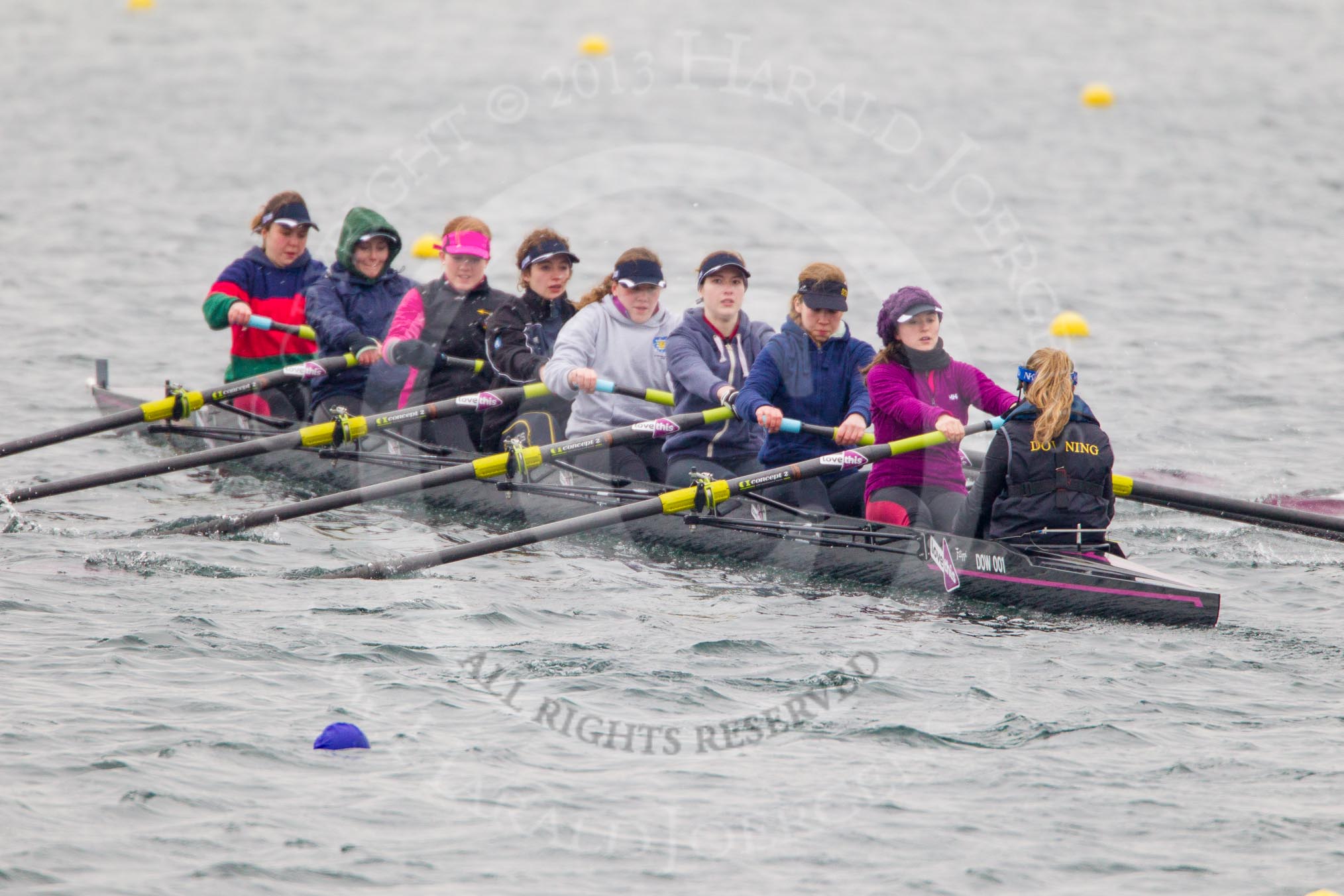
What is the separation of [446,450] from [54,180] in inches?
695

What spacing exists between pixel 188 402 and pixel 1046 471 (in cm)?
678

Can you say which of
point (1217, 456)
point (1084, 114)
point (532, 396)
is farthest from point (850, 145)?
point (532, 396)

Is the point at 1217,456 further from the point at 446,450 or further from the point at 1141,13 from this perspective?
the point at 1141,13

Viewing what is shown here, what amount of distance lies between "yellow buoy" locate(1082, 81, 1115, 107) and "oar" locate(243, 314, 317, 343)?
77.7 feet

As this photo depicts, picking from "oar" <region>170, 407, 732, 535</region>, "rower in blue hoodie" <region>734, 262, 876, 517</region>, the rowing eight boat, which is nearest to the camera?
the rowing eight boat

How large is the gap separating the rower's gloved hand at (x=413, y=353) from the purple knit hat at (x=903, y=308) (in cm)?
391

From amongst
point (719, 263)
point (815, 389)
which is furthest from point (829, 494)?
point (719, 263)

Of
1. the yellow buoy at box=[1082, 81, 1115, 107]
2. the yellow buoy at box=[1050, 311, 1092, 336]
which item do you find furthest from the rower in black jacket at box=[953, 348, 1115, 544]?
the yellow buoy at box=[1082, 81, 1115, 107]

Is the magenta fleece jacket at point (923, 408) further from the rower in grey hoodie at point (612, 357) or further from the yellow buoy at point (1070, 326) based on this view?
the yellow buoy at point (1070, 326)

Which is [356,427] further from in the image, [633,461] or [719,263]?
[719,263]

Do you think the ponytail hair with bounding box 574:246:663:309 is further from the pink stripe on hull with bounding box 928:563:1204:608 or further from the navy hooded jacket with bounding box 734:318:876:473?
the pink stripe on hull with bounding box 928:563:1204:608

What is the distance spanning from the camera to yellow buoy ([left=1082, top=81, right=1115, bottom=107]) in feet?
108

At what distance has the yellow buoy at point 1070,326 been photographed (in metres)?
18.7

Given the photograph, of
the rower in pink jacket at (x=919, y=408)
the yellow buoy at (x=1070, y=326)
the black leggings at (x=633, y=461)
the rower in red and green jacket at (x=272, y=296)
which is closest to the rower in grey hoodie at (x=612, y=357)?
the black leggings at (x=633, y=461)
